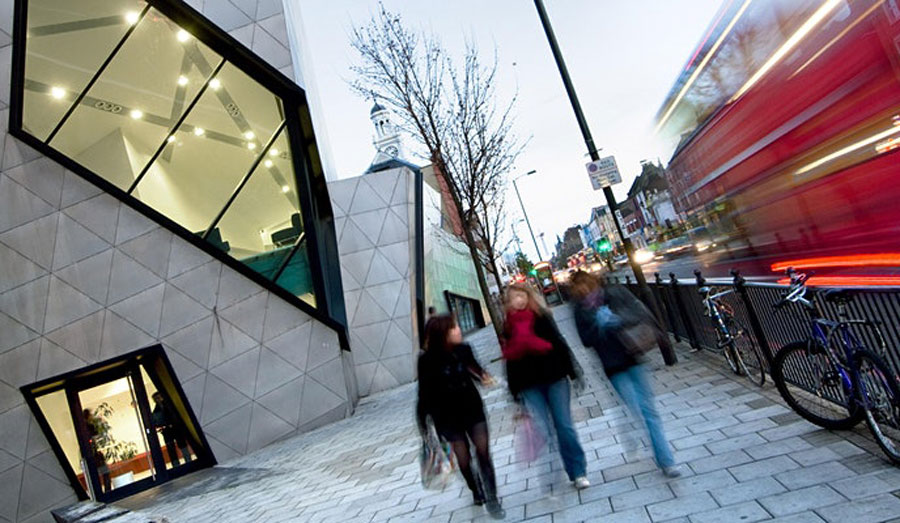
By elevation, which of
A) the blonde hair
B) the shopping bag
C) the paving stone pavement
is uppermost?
the blonde hair

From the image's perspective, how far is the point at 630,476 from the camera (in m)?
4.55

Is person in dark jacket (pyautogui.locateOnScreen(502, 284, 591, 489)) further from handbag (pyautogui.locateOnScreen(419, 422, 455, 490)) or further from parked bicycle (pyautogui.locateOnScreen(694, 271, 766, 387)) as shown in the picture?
parked bicycle (pyautogui.locateOnScreen(694, 271, 766, 387))

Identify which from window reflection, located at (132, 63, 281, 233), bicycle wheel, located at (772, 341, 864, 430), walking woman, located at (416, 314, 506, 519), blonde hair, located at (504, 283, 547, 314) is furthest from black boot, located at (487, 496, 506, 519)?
window reflection, located at (132, 63, 281, 233)

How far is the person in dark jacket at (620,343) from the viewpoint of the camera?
171 inches

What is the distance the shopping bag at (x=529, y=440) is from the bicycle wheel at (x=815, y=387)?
Result: 2.23m

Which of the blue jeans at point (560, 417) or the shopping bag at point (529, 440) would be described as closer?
the blue jeans at point (560, 417)

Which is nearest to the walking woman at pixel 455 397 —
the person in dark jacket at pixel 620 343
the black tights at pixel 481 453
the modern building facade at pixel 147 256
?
the black tights at pixel 481 453

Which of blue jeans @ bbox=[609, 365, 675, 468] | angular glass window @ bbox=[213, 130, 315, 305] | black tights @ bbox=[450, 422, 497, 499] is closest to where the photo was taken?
blue jeans @ bbox=[609, 365, 675, 468]

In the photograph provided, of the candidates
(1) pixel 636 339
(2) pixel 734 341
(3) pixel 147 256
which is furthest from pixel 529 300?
(3) pixel 147 256

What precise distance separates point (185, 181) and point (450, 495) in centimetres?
1064

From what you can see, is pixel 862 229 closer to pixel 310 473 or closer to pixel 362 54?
pixel 310 473

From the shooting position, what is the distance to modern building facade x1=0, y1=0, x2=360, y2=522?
1137 cm

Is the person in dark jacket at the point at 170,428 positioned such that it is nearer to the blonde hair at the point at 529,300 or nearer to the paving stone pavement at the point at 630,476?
the paving stone pavement at the point at 630,476

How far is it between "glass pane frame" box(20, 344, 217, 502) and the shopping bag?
32.0 feet
